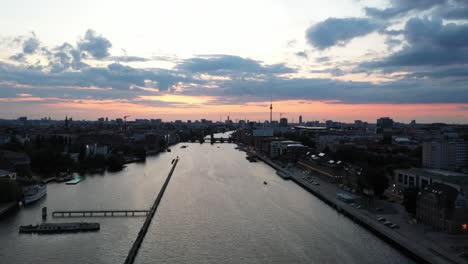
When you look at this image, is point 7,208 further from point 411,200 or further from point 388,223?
point 411,200

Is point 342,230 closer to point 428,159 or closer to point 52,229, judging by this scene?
point 52,229

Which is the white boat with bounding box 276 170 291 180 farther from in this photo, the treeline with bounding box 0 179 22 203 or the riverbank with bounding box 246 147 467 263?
the treeline with bounding box 0 179 22 203

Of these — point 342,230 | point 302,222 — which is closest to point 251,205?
point 302,222

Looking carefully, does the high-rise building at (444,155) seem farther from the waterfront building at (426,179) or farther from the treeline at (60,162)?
the treeline at (60,162)

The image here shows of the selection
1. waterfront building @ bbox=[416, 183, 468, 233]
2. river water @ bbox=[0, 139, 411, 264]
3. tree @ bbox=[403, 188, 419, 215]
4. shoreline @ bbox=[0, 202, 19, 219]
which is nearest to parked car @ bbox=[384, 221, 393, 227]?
river water @ bbox=[0, 139, 411, 264]

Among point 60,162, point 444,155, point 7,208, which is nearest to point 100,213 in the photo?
point 7,208
